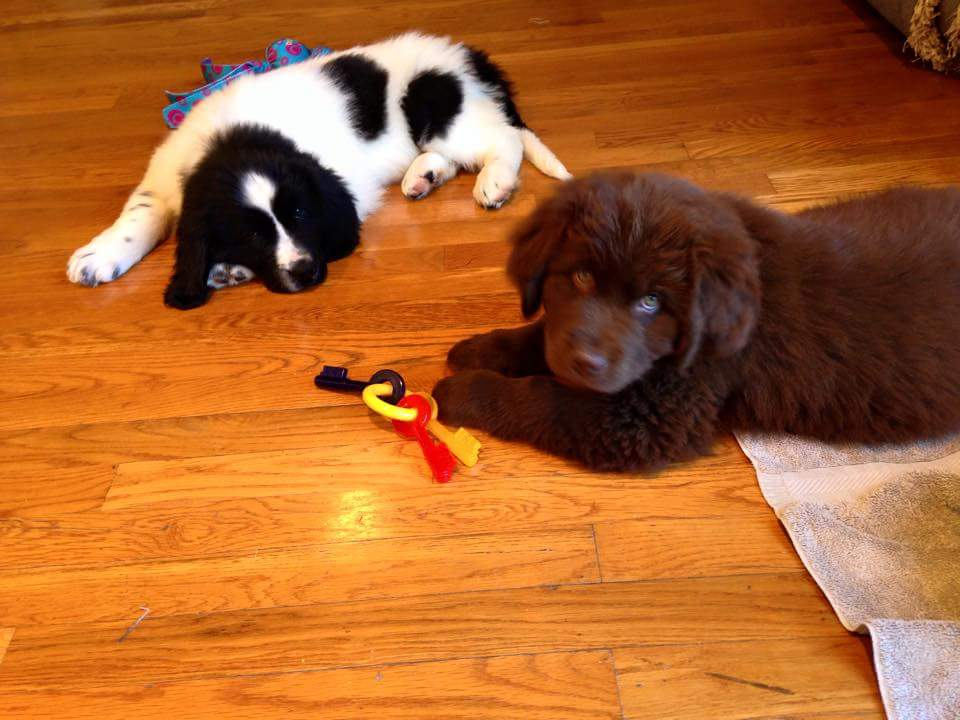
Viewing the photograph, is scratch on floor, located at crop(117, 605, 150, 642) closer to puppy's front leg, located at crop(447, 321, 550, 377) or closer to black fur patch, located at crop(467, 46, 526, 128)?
puppy's front leg, located at crop(447, 321, 550, 377)

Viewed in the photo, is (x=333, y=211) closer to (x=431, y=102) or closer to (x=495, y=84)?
(x=431, y=102)

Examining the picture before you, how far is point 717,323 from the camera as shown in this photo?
1.44 metres

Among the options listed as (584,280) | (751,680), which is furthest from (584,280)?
(751,680)

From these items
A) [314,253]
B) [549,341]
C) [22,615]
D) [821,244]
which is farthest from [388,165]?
[22,615]

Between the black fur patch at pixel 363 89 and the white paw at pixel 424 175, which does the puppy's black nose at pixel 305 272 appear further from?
the black fur patch at pixel 363 89

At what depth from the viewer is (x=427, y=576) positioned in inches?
62.5

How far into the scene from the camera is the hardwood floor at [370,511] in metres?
1.43

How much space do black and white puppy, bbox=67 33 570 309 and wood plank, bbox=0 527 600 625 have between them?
38.4 inches

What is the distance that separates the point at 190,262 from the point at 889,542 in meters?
2.03

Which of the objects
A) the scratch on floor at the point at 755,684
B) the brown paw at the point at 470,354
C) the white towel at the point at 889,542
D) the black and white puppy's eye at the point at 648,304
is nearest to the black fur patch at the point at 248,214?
the brown paw at the point at 470,354

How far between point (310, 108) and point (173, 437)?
1.34m

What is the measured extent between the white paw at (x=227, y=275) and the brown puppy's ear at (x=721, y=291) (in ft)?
5.04

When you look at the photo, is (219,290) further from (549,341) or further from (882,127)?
(882,127)

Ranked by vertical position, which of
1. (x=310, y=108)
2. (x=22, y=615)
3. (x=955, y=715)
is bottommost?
(x=22, y=615)
